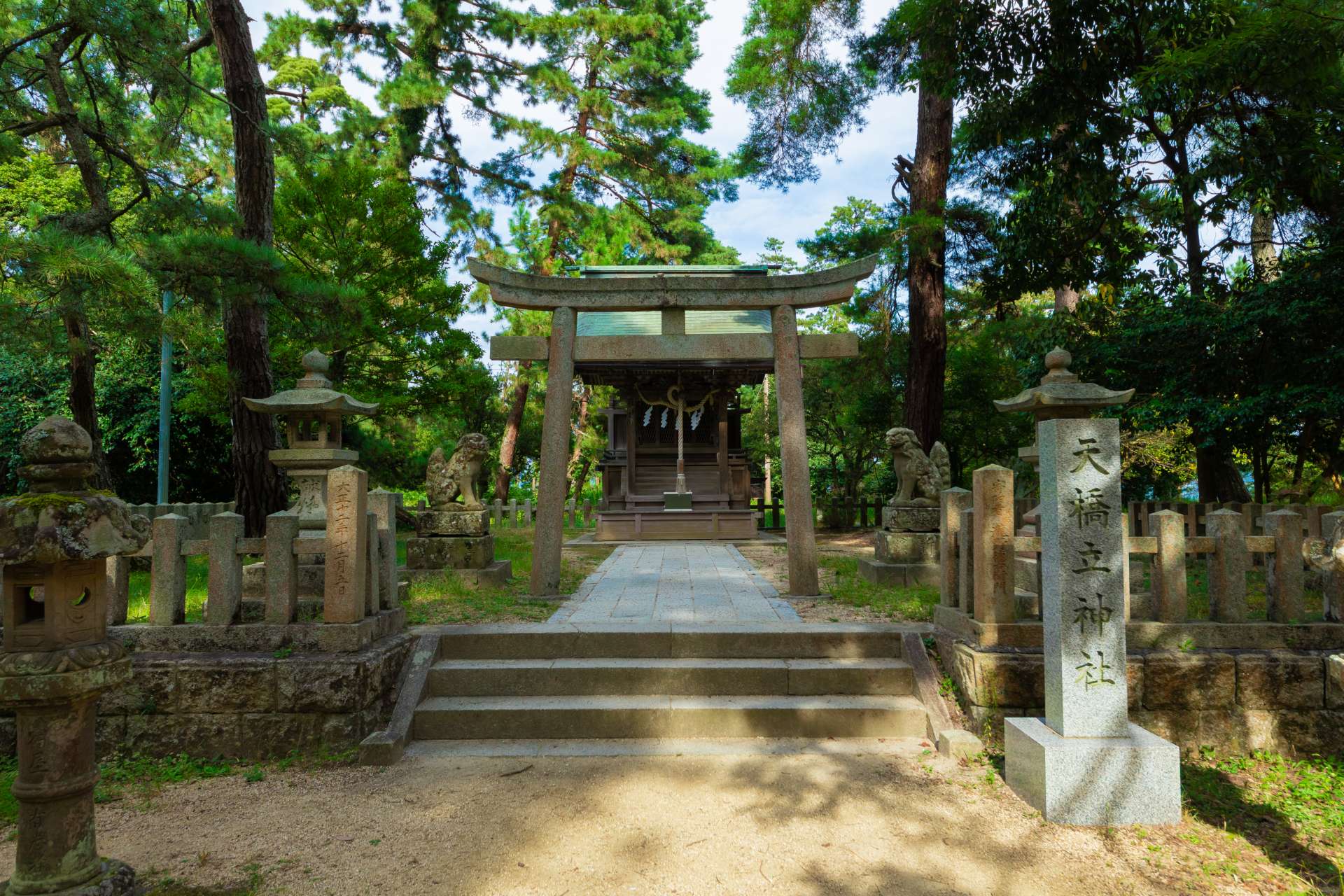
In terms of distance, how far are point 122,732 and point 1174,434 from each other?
1462cm

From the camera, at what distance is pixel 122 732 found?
4234 mm

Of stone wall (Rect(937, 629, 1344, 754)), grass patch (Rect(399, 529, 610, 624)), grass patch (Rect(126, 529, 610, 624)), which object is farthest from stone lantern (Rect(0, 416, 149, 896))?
stone wall (Rect(937, 629, 1344, 754))

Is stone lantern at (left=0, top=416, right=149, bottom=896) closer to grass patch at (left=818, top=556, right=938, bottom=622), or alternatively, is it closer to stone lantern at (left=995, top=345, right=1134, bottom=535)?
grass patch at (left=818, top=556, right=938, bottom=622)

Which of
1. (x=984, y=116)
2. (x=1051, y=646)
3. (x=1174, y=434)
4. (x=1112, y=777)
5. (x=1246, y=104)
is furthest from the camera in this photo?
(x=1174, y=434)

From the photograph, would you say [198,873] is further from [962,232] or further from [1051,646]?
[962,232]

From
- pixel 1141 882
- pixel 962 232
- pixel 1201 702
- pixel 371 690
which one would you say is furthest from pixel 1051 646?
pixel 962 232

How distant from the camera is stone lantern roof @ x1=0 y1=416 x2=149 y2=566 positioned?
2404 millimetres

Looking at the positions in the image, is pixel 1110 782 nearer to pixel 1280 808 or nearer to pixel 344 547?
pixel 1280 808

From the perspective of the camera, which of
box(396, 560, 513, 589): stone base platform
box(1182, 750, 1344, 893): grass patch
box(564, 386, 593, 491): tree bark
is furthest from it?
box(564, 386, 593, 491): tree bark

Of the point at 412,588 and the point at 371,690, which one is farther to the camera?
the point at 412,588

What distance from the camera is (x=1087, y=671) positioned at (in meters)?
3.57

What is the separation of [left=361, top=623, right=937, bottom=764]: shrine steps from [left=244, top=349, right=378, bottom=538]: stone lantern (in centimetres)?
221

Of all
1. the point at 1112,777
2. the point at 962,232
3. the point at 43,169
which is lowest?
the point at 1112,777

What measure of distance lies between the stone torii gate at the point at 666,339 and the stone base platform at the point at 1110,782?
3712 millimetres
